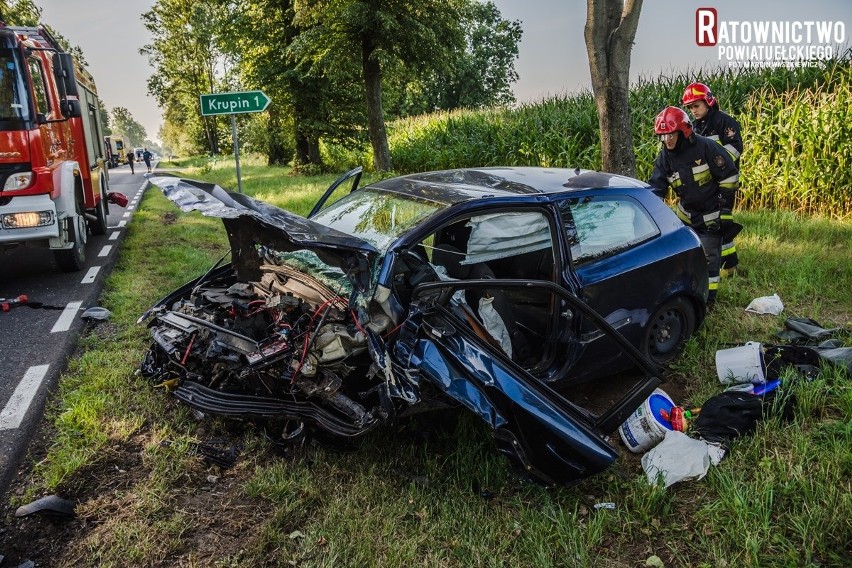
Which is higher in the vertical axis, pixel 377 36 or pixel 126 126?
pixel 126 126

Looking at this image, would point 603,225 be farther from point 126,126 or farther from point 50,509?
point 126,126

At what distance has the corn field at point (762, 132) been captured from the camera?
7.59 m

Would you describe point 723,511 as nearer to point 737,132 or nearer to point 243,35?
point 737,132

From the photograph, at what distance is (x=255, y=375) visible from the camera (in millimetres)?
2943

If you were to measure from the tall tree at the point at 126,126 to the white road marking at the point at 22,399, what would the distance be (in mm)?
140226

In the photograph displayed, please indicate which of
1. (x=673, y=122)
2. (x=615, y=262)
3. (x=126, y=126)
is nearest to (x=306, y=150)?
(x=673, y=122)

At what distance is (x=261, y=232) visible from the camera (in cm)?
360

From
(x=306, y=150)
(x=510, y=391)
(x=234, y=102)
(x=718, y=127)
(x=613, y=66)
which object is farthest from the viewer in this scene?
(x=306, y=150)

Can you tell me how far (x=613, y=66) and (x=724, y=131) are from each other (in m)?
1.93

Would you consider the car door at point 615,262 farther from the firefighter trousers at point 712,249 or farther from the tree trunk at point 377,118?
the tree trunk at point 377,118

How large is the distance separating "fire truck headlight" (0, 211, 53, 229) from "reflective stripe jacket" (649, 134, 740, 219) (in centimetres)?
622

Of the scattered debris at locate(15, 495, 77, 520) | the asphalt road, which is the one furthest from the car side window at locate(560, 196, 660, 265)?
the asphalt road

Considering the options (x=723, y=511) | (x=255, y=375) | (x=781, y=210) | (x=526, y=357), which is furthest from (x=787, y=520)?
(x=781, y=210)

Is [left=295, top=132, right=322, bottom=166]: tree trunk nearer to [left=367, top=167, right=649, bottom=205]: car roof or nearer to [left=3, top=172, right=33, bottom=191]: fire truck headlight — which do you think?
[left=3, top=172, right=33, bottom=191]: fire truck headlight
